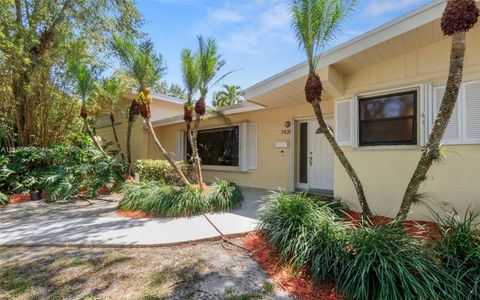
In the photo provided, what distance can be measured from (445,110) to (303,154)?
524cm

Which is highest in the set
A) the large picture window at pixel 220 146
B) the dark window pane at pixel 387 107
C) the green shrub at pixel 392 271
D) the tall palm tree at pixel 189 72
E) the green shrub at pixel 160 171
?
the tall palm tree at pixel 189 72

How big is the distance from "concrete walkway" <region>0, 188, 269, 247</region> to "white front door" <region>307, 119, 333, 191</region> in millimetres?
2793

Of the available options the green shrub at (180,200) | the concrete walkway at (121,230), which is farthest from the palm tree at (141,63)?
the concrete walkway at (121,230)

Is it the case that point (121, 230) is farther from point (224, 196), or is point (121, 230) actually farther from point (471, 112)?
point (471, 112)

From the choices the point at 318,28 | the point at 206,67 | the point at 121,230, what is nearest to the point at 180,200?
the point at 121,230

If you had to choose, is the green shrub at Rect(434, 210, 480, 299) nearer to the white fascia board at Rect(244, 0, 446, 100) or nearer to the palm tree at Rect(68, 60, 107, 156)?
the white fascia board at Rect(244, 0, 446, 100)

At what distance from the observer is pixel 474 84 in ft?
14.3

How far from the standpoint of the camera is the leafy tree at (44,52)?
8445 mm

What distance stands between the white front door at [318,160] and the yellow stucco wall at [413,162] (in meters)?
1.70

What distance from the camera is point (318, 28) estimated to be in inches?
170

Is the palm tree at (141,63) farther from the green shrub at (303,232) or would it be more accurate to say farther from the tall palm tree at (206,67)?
the green shrub at (303,232)

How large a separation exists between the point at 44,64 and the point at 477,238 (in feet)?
39.7

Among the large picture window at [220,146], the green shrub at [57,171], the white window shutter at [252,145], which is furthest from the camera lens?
the large picture window at [220,146]

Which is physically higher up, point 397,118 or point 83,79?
point 83,79
